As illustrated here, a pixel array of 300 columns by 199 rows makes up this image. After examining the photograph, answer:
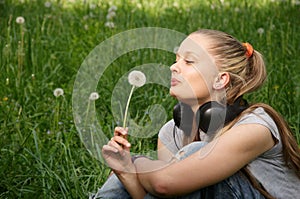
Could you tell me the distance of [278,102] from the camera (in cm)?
348

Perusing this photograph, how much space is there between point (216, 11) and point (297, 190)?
2885mm

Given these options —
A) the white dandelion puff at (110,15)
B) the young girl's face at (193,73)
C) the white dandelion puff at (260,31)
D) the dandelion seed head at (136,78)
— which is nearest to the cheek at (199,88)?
the young girl's face at (193,73)

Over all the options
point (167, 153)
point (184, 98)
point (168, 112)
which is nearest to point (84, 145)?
point (168, 112)

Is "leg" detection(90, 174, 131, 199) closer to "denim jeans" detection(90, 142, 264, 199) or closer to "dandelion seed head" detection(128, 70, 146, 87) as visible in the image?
"denim jeans" detection(90, 142, 264, 199)

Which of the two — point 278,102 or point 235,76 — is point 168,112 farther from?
point 235,76

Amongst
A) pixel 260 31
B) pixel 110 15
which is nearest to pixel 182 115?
pixel 260 31

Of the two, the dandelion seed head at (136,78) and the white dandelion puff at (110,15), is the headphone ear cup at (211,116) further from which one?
the white dandelion puff at (110,15)

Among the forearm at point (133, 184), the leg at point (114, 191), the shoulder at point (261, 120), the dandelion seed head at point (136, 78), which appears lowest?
the leg at point (114, 191)

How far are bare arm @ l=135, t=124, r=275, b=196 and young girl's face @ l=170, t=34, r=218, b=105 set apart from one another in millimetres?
183

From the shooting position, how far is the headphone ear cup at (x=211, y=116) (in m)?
2.21

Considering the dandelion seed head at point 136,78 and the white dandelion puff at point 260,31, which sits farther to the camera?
the white dandelion puff at point 260,31

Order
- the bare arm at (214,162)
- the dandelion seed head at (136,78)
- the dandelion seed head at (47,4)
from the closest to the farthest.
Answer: the bare arm at (214,162) < the dandelion seed head at (136,78) < the dandelion seed head at (47,4)

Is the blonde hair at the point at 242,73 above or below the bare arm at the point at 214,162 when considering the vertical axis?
above

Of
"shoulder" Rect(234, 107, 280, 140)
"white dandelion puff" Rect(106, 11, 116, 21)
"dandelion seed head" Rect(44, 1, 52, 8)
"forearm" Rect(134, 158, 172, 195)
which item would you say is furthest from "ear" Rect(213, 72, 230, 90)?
"dandelion seed head" Rect(44, 1, 52, 8)
